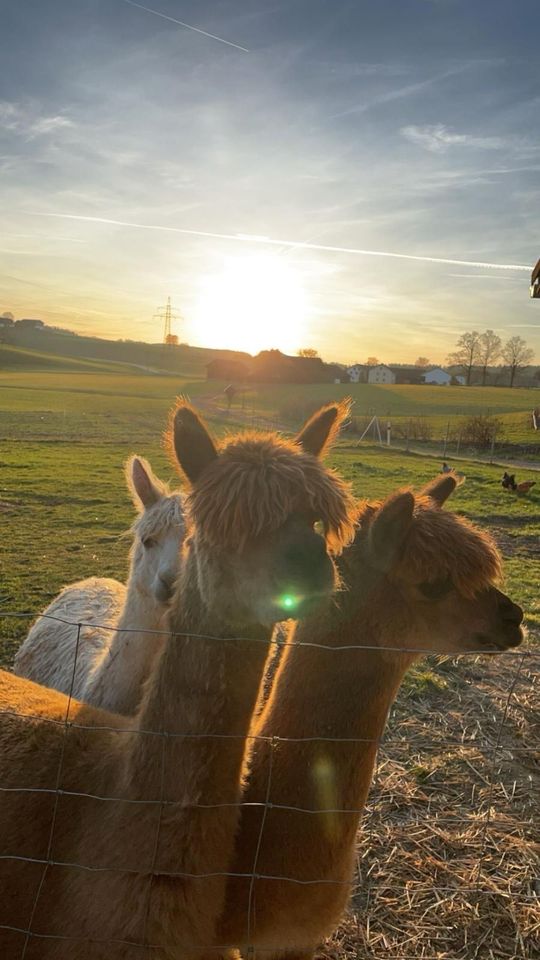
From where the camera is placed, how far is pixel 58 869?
7.07 feet

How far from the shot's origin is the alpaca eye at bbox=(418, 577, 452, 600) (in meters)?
2.84

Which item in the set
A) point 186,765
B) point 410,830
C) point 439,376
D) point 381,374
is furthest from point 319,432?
point 439,376

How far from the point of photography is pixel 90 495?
14.4 m

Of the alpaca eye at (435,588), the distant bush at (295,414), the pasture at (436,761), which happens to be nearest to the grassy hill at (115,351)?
the distant bush at (295,414)

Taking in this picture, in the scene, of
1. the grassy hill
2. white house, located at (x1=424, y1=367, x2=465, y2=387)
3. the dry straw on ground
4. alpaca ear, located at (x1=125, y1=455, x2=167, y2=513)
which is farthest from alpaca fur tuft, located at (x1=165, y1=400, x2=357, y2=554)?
white house, located at (x1=424, y1=367, x2=465, y2=387)

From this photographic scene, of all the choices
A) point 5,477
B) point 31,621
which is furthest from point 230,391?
point 31,621

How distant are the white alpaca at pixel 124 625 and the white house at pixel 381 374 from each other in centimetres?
9393

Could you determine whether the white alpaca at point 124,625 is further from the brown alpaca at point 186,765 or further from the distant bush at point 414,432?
the distant bush at point 414,432

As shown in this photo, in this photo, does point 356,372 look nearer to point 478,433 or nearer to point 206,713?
point 478,433

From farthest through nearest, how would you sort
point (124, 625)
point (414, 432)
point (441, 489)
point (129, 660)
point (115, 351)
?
point (115, 351), point (414, 432), point (124, 625), point (129, 660), point (441, 489)

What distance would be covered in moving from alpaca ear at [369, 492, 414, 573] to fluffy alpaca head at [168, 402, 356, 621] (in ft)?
1.52

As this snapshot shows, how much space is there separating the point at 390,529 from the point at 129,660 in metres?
1.98

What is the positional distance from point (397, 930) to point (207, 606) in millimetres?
2398

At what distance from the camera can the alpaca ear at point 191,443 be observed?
2207mm
